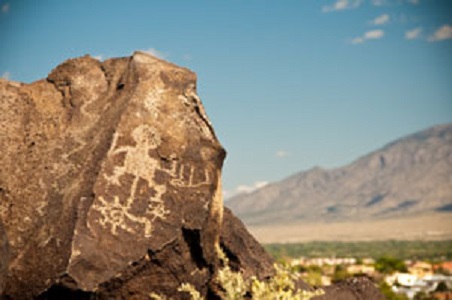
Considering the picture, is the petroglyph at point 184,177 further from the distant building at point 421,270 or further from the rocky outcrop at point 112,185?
the distant building at point 421,270

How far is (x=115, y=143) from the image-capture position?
32.9ft

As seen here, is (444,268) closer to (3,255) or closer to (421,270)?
(421,270)

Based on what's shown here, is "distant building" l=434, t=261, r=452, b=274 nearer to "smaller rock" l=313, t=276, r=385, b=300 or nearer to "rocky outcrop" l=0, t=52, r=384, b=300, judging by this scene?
"smaller rock" l=313, t=276, r=385, b=300

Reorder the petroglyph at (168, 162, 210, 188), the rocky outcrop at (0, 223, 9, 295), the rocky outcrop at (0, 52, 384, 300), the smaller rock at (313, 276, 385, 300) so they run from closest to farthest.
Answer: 1. the rocky outcrop at (0, 223, 9, 295)
2. the rocky outcrop at (0, 52, 384, 300)
3. the petroglyph at (168, 162, 210, 188)
4. the smaller rock at (313, 276, 385, 300)

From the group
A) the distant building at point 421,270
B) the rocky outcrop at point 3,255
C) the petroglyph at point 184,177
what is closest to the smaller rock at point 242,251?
the petroglyph at point 184,177

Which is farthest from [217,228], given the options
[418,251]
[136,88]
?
[418,251]

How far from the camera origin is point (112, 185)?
9.73 meters

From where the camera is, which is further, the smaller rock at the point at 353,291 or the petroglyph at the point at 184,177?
the smaller rock at the point at 353,291

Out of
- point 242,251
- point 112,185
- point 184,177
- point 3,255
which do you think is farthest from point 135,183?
point 242,251

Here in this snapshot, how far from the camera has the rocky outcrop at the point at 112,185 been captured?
926cm

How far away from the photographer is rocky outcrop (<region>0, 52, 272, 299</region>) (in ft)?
30.4

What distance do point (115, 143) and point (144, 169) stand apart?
21.0 inches

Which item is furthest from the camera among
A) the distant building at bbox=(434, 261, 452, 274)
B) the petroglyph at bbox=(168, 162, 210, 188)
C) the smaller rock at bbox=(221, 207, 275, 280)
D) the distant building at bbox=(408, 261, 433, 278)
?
the distant building at bbox=(434, 261, 452, 274)

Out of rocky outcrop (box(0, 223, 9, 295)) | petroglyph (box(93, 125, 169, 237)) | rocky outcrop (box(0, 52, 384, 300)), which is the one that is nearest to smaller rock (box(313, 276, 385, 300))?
rocky outcrop (box(0, 52, 384, 300))
